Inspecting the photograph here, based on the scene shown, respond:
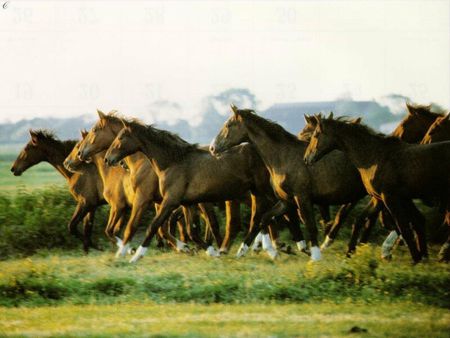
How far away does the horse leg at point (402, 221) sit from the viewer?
526 inches

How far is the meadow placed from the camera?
10836 millimetres

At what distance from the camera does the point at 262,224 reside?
14.8 meters

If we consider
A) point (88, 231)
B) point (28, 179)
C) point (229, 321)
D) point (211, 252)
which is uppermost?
point (229, 321)

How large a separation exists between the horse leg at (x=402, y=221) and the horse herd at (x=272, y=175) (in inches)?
0.5

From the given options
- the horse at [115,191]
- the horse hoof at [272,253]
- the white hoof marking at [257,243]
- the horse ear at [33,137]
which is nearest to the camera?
the horse hoof at [272,253]

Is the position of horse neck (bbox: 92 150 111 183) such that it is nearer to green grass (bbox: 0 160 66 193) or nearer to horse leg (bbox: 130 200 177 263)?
horse leg (bbox: 130 200 177 263)

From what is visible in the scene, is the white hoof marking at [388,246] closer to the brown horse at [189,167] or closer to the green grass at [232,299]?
the green grass at [232,299]

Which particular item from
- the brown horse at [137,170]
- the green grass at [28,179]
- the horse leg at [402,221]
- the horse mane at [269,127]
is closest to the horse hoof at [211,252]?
the brown horse at [137,170]

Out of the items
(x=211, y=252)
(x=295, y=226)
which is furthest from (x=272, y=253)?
(x=211, y=252)

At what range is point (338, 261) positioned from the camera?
1401 cm

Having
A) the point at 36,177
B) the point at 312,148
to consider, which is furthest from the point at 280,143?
the point at 36,177

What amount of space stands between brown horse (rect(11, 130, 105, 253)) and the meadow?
188 cm

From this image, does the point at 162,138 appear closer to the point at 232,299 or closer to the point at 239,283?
the point at 239,283

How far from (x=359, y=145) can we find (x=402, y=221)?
4.02 feet
